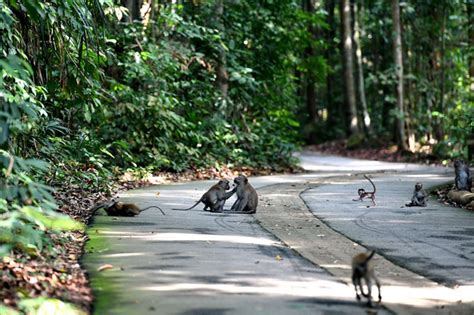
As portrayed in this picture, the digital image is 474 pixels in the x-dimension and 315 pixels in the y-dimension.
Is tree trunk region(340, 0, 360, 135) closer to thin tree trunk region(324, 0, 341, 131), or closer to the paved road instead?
thin tree trunk region(324, 0, 341, 131)

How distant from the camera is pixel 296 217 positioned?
1375cm

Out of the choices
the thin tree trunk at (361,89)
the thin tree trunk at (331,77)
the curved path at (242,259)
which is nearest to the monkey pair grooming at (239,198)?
the curved path at (242,259)

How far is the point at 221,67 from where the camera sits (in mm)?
26203

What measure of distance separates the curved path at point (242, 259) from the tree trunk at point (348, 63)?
27.0 m

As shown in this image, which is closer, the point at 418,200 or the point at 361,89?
the point at 418,200

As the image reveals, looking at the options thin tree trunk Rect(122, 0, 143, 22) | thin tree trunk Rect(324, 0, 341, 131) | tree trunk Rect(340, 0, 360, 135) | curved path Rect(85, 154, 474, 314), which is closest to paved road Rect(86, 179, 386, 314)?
curved path Rect(85, 154, 474, 314)

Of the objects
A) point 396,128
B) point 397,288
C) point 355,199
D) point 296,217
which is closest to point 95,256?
point 397,288

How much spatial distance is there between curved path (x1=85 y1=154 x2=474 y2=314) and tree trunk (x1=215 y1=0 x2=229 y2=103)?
10704 mm

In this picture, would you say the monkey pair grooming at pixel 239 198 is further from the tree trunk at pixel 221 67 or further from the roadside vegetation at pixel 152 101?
the tree trunk at pixel 221 67

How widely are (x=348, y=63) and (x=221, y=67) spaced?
17.5 meters

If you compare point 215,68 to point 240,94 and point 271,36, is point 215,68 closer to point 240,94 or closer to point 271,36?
point 240,94

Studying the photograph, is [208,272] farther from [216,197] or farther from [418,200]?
[418,200]

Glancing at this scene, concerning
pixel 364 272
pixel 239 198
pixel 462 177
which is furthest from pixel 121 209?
pixel 462 177

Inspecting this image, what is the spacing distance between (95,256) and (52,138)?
4300mm
